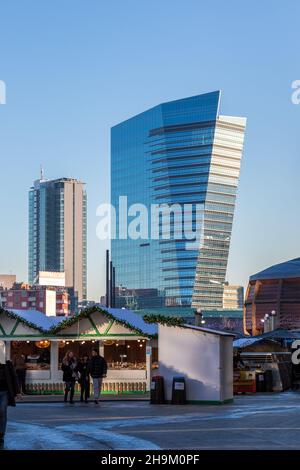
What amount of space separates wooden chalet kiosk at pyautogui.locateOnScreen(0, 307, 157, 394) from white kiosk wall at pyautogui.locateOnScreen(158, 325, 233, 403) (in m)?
7.36

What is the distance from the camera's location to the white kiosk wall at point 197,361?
31219 millimetres

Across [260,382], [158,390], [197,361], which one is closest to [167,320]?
[197,361]

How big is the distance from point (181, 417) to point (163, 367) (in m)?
7.34

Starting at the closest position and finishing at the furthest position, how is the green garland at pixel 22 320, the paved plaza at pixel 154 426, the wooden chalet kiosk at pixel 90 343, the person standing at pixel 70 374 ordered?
the paved plaza at pixel 154 426 < the person standing at pixel 70 374 < the wooden chalet kiosk at pixel 90 343 < the green garland at pixel 22 320

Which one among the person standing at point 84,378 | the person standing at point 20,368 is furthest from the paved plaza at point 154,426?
the person standing at point 20,368

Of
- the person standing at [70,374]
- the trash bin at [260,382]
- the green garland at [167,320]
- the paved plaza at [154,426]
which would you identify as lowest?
the paved plaza at [154,426]

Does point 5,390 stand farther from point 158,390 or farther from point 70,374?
point 70,374

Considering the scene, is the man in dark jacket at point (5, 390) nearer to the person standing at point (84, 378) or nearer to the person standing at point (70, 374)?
the person standing at point (84, 378)

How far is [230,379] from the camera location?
1277 inches

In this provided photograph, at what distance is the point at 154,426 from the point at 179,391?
378 inches

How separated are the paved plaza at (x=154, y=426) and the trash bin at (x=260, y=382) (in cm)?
1043

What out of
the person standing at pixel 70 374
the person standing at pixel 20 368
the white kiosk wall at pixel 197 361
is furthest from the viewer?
the person standing at pixel 20 368
